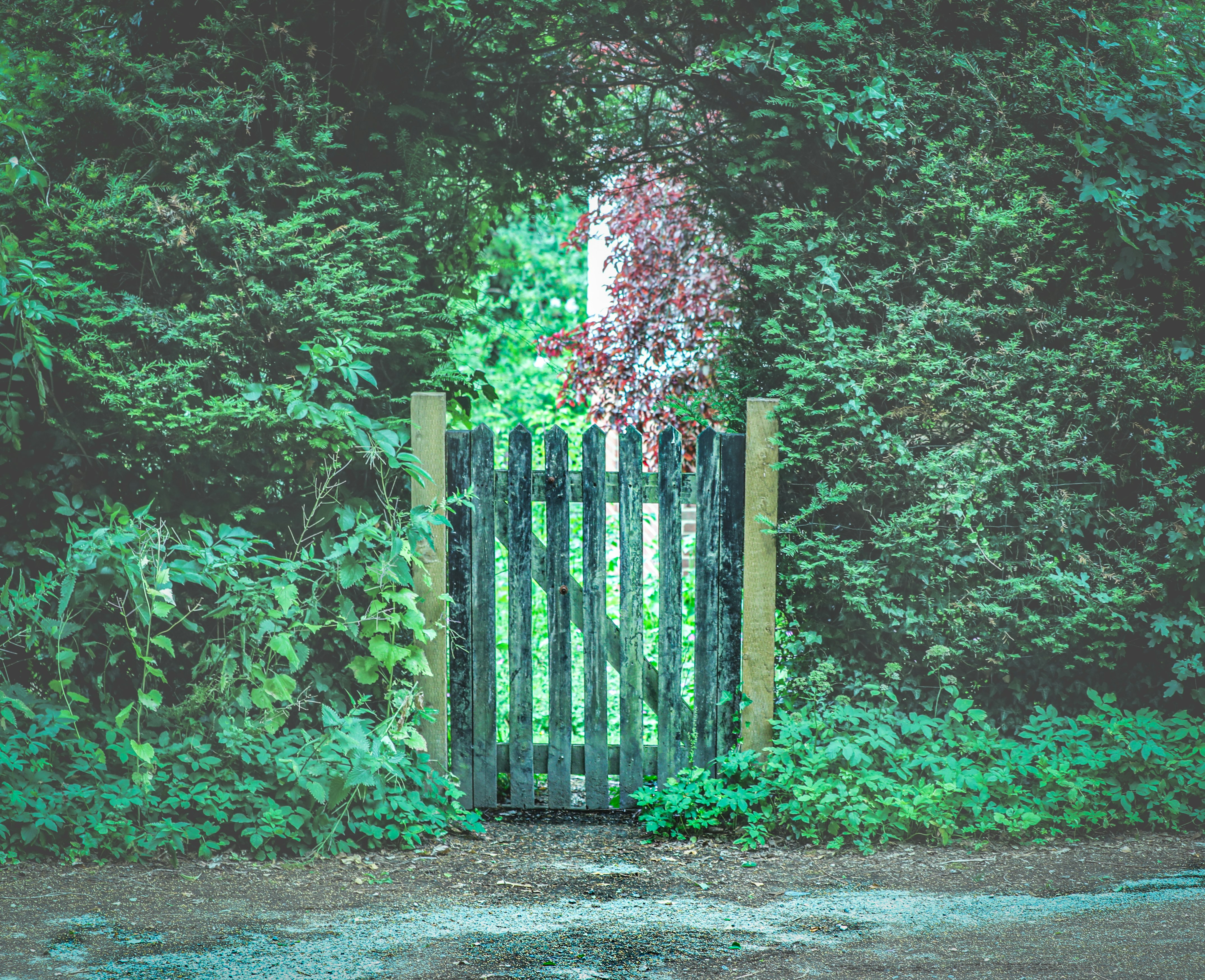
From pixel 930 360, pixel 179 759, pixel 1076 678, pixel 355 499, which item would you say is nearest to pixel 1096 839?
pixel 1076 678

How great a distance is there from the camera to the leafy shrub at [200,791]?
4301mm

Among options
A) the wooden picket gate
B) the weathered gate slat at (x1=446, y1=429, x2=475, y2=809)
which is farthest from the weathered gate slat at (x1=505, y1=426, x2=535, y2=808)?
the weathered gate slat at (x1=446, y1=429, x2=475, y2=809)

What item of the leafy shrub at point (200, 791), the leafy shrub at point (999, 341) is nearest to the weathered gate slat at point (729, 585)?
the leafy shrub at point (999, 341)

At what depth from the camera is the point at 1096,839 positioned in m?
4.68

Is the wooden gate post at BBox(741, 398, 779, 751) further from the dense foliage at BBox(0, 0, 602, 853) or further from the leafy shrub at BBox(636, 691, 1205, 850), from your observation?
the dense foliage at BBox(0, 0, 602, 853)

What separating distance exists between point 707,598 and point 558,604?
2.46ft

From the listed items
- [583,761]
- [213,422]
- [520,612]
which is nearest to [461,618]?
[520,612]

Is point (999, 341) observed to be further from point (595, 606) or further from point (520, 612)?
point (520, 612)

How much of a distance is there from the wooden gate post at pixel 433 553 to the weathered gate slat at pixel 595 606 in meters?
0.70

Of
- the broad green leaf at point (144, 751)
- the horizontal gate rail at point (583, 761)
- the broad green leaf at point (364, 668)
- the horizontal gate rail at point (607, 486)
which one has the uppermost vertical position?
the horizontal gate rail at point (607, 486)

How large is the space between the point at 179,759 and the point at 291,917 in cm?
111

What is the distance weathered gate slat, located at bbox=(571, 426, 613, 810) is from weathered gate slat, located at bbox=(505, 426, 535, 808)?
0.91 feet

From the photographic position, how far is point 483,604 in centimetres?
512

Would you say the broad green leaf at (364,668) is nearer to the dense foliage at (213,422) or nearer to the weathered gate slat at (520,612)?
the dense foliage at (213,422)
